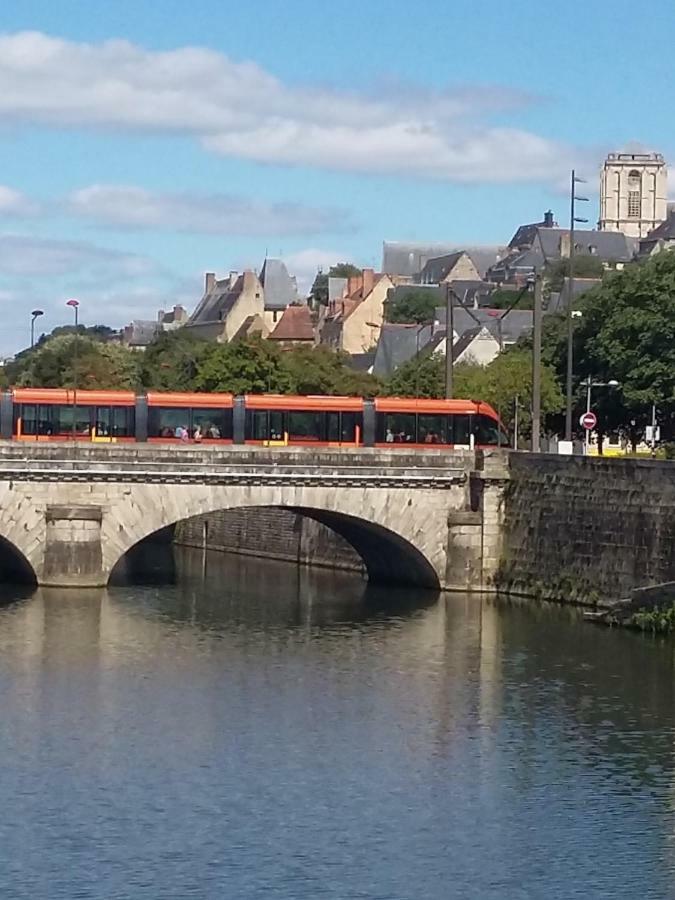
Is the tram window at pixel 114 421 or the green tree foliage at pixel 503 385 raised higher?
the green tree foliage at pixel 503 385

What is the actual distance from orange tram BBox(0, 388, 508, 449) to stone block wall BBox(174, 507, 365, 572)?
11.0m

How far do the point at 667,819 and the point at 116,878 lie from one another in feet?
35.0

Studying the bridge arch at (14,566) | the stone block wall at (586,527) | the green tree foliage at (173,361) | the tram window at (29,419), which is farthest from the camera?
the green tree foliage at (173,361)

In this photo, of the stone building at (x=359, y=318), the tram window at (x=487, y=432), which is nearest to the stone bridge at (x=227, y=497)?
the tram window at (x=487, y=432)

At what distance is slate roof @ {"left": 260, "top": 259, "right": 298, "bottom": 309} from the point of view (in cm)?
19575

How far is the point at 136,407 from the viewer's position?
229 ft

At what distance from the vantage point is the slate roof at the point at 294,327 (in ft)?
591

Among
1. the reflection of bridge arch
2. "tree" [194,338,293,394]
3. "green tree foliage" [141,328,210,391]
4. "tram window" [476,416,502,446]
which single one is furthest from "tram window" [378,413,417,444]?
"green tree foliage" [141,328,210,391]

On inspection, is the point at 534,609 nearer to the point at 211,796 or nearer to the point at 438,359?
the point at 211,796

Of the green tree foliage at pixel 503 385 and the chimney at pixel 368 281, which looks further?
the chimney at pixel 368 281

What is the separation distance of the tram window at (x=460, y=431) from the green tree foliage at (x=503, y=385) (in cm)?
2248

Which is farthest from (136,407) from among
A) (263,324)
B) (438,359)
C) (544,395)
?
(263,324)

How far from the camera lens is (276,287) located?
198 metres

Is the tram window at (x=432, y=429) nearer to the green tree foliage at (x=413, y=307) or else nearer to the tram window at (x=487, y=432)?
the tram window at (x=487, y=432)
